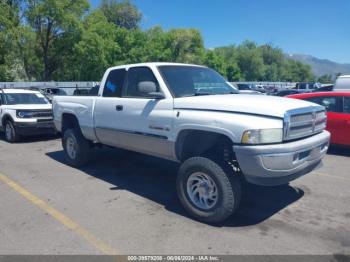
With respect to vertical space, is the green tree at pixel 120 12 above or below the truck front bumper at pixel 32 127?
above

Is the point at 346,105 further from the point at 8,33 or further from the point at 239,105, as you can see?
the point at 8,33

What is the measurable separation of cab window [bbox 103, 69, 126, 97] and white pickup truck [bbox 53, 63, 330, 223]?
0.7 inches

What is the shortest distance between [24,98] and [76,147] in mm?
5133

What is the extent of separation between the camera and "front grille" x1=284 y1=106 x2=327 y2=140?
386 centimetres

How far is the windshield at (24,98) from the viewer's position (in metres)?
10.6

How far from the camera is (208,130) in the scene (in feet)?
13.4

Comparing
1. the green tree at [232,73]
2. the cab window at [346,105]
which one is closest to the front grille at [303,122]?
the cab window at [346,105]

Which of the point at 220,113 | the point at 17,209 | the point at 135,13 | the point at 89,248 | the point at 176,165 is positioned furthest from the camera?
the point at 135,13

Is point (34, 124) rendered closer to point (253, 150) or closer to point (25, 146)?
point (25, 146)

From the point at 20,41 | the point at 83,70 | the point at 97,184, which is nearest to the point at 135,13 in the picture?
the point at 83,70

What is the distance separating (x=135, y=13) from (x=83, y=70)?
1500 inches

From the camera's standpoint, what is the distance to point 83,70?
38.7 m

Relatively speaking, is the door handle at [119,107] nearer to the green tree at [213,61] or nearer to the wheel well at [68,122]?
the wheel well at [68,122]

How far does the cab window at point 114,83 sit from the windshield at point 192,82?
94 cm
